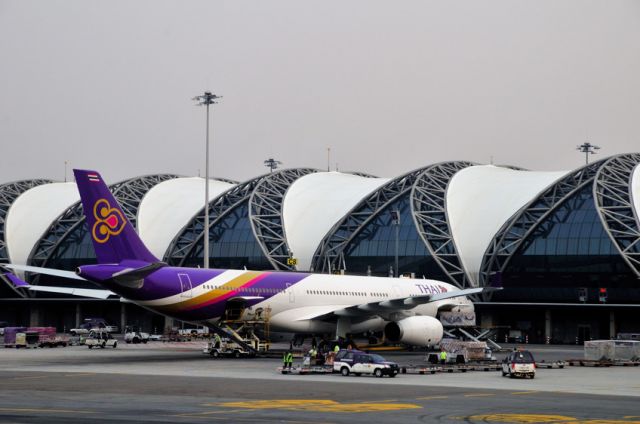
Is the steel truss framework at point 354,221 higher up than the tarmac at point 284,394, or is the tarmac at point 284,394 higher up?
the steel truss framework at point 354,221

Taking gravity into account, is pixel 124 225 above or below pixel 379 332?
above

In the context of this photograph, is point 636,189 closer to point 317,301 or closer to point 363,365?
point 317,301

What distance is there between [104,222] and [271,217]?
5195 cm

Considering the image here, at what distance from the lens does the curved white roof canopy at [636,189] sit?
89.4 m

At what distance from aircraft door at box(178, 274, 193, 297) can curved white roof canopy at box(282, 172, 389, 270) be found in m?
44.1

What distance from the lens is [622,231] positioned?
89750 mm

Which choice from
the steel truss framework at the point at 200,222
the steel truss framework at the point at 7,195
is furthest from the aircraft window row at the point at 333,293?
the steel truss framework at the point at 7,195

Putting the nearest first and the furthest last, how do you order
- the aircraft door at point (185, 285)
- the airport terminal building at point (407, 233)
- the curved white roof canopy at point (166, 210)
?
1. the aircraft door at point (185, 285)
2. the airport terminal building at point (407, 233)
3. the curved white roof canopy at point (166, 210)

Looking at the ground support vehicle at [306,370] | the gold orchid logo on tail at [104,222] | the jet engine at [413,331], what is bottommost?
the ground support vehicle at [306,370]

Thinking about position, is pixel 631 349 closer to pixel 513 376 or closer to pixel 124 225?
pixel 513 376

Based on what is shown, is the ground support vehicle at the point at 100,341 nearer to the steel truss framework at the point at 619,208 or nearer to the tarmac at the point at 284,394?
the tarmac at the point at 284,394

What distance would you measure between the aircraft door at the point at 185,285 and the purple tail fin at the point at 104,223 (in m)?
3.11

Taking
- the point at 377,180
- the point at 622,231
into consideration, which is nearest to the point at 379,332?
the point at 622,231

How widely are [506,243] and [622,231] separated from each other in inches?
405
